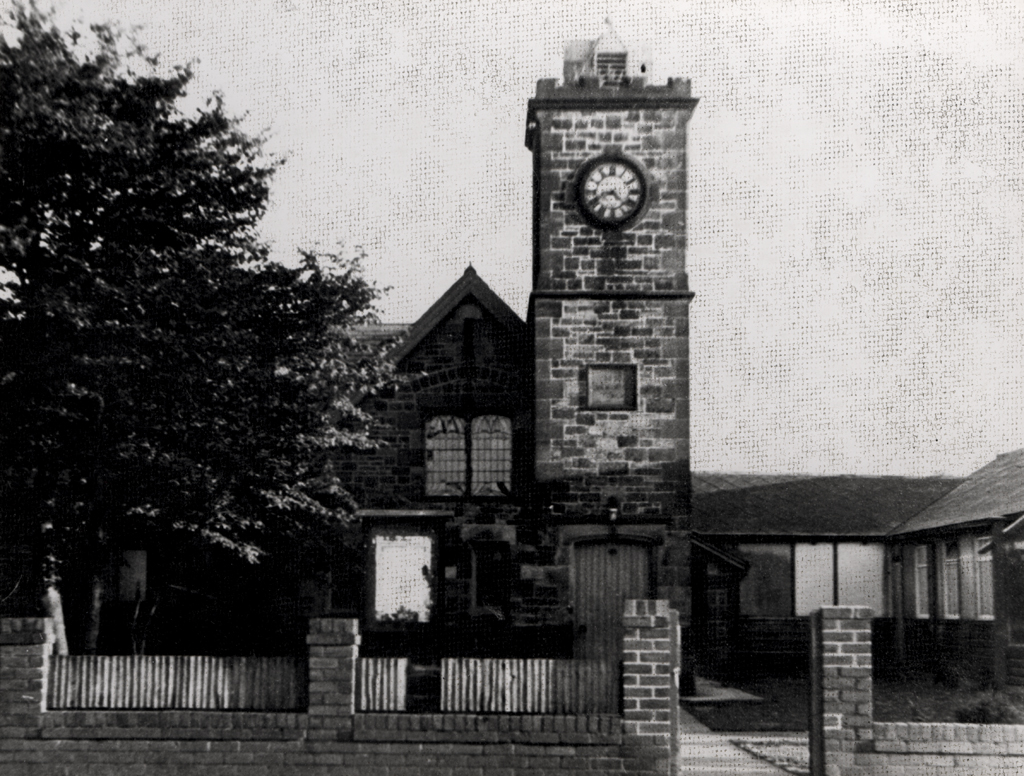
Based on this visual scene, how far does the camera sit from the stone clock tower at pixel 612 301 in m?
21.3

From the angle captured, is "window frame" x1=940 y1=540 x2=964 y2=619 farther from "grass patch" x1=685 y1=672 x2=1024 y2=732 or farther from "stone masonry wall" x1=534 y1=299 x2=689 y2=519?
"stone masonry wall" x1=534 y1=299 x2=689 y2=519

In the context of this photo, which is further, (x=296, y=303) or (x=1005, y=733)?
(x=296, y=303)

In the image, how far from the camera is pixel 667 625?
36.4 feet

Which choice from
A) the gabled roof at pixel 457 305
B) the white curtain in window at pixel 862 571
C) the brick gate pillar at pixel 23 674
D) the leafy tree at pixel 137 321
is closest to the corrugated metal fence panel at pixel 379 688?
the brick gate pillar at pixel 23 674

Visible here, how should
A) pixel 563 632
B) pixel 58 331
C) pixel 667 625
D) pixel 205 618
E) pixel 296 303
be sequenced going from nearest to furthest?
pixel 667 625 < pixel 58 331 < pixel 296 303 < pixel 563 632 < pixel 205 618

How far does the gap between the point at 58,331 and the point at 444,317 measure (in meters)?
7.94

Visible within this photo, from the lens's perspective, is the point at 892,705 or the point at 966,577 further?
the point at 966,577

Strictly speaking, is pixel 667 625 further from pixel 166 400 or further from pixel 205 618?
pixel 205 618

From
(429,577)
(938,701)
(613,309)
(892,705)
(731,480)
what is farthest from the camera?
(731,480)

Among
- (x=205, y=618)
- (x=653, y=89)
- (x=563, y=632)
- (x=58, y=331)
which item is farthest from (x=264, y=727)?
(x=653, y=89)

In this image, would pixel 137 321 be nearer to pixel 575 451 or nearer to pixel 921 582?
pixel 575 451

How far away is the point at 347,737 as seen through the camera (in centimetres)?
1121

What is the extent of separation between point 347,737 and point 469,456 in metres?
11.7

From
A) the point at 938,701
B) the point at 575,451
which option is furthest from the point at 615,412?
the point at 938,701
